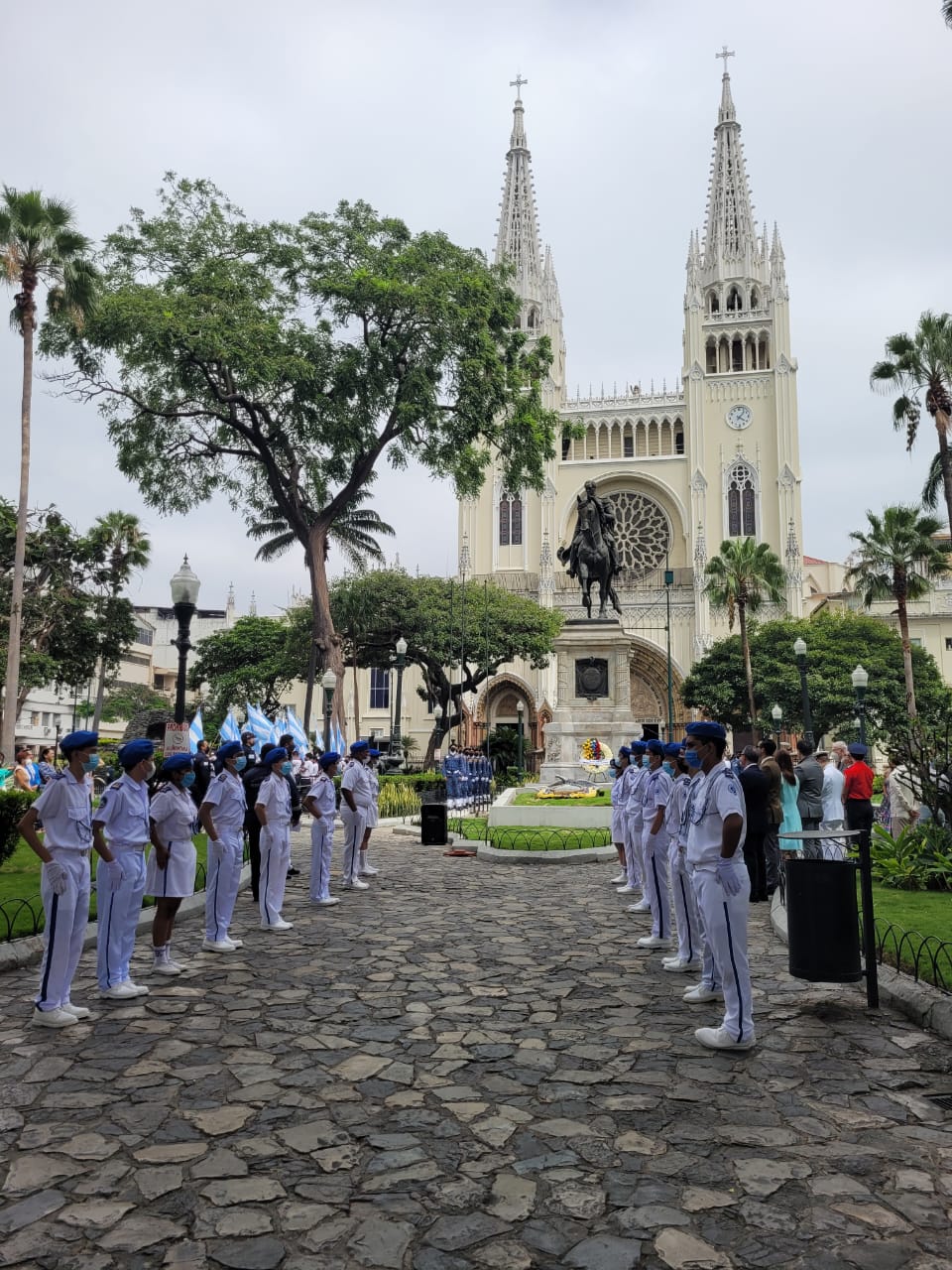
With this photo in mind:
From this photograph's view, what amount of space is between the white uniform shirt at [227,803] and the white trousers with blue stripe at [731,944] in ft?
14.7

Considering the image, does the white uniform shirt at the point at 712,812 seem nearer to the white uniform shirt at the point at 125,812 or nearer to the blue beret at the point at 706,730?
the blue beret at the point at 706,730

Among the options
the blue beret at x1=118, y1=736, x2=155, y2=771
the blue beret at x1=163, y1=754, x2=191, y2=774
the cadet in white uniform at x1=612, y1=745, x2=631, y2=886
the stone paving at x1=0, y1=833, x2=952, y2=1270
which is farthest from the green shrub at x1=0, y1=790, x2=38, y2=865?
the cadet in white uniform at x1=612, y1=745, x2=631, y2=886

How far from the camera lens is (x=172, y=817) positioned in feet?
23.6

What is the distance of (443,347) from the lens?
22.2m

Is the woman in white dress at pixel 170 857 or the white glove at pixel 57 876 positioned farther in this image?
the woman in white dress at pixel 170 857

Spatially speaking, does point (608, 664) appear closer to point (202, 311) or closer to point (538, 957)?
point (202, 311)

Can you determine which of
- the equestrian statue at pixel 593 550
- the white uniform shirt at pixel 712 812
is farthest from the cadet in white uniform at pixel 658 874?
the equestrian statue at pixel 593 550

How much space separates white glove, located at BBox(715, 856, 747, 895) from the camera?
5449mm

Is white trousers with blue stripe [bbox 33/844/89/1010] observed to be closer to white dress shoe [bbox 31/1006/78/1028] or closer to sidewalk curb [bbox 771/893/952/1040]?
white dress shoe [bbox 31/1006/78/1028]

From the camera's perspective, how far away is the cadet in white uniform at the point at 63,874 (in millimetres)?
5852

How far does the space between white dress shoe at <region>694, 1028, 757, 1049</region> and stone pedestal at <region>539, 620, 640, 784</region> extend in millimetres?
15129

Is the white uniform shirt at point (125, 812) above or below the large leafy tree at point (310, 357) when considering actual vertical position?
below

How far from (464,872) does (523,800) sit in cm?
610

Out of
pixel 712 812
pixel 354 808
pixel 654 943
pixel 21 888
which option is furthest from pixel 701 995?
pixel 21 888
